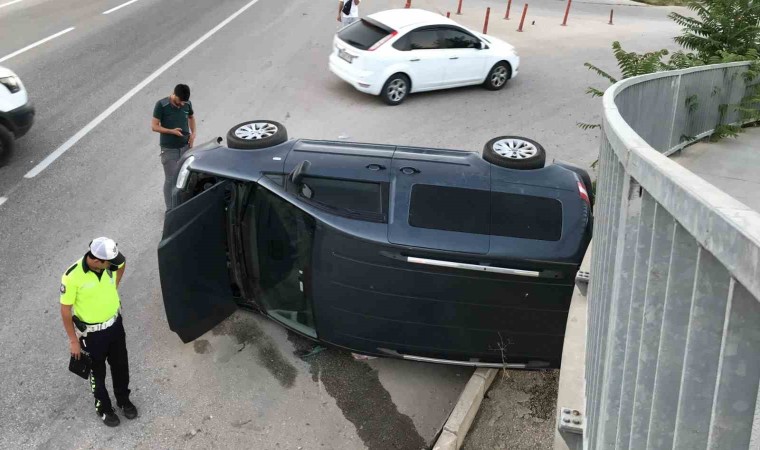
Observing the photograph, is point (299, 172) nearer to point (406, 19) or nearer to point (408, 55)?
point (408, 55)

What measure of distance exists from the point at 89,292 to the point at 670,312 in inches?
168

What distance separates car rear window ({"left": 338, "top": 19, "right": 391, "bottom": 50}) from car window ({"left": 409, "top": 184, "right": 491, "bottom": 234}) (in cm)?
721

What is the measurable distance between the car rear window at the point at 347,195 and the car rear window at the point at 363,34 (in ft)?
22.9

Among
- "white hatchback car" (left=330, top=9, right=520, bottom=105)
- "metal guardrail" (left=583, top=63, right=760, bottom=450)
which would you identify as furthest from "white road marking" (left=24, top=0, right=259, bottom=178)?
"metal guardrail" (left=583, top=63, right=760, bottom=450)

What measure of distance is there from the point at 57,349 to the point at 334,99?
24.8ft

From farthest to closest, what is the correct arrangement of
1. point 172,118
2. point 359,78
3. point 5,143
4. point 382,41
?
1. point 359,78
2. point 382,41
3. point 5,143
4. point 172,118

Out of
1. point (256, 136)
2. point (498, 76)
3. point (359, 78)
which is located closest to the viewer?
point (256, 136)

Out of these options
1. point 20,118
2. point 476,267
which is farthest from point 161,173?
point 476,267

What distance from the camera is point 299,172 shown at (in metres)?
5.56

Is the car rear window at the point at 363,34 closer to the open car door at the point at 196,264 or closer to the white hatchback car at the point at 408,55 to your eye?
the white hatchback car at the point at 408,55

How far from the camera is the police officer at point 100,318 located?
4.91 m

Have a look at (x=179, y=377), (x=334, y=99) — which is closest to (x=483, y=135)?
(x=334, y=99)

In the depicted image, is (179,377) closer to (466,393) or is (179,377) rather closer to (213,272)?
(213,272)

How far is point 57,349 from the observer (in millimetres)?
6105
